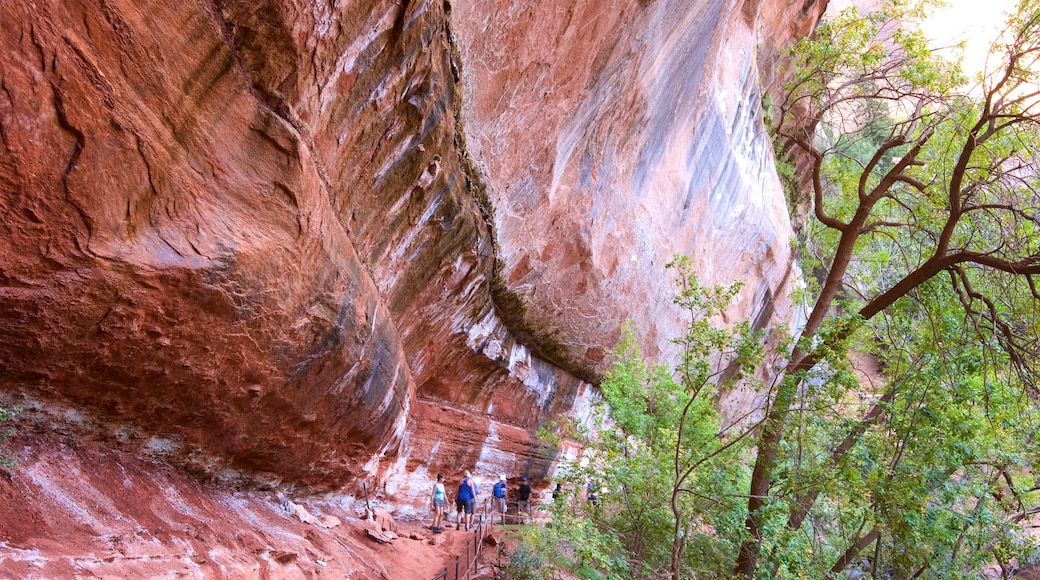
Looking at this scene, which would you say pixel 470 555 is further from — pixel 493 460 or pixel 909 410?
pixel 909 410

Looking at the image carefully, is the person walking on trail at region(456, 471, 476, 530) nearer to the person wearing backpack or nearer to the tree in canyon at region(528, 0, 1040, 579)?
the person wearing backpack

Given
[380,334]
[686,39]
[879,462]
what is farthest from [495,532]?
[686,39]

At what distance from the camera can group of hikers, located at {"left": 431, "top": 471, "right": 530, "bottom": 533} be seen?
1220 cm

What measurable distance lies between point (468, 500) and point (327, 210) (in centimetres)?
808

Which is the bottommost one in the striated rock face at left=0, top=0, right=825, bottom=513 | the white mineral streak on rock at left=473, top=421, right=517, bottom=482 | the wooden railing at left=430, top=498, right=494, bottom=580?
the wooden railing at left=430, top=498, right=494, bottom=580

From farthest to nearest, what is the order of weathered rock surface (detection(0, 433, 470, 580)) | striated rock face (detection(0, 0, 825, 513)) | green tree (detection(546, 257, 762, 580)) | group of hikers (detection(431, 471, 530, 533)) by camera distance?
group of hikers (detection(431, 471, 530, 533))
green tree (detection(546, 257, 762, 580))
striated rock face (detection(0, 0, 825, 513))
weathered rock surface (detection(0, 433, 470, 580))

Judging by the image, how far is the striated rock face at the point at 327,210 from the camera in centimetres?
456

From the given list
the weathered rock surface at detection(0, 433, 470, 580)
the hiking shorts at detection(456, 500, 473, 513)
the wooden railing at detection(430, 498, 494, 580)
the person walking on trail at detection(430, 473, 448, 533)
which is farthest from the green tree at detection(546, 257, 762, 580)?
the weathered rock surface at detection(0, 433, 470, 580)

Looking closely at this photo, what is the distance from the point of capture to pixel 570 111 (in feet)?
34.4

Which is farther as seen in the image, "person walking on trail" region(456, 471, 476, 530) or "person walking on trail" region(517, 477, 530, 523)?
"person walking on trail" region(517, 477, 530, 523)

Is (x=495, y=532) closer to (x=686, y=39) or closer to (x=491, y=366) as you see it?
(x=491, y=366)

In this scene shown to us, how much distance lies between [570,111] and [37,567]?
879 cm

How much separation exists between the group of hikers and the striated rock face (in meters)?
0.57

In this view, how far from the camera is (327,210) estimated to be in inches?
266
